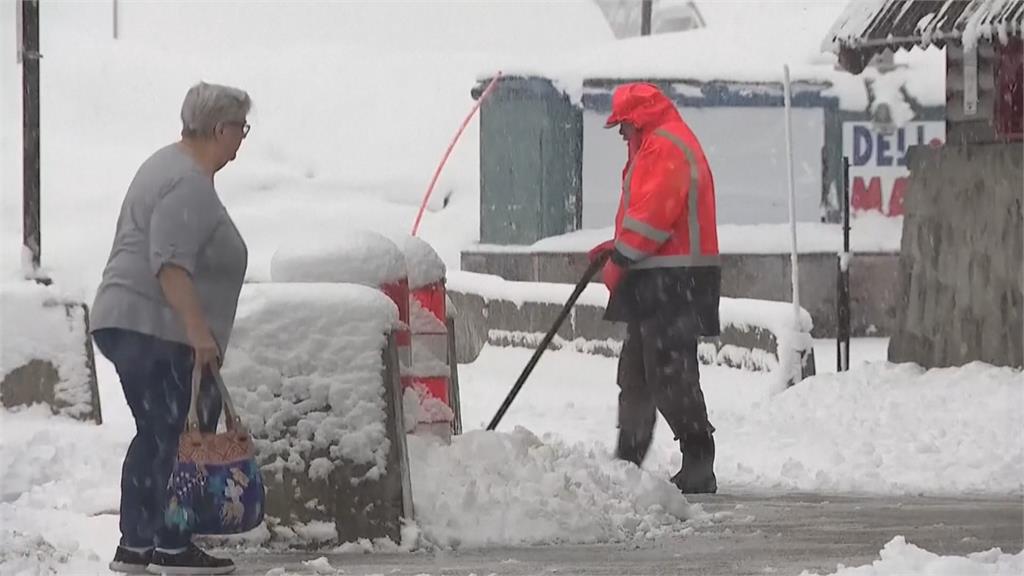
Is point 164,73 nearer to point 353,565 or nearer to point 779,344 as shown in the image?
point 779,344

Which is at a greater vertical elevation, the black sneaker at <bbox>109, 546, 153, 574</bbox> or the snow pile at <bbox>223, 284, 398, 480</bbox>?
the snow pile at <bbox>223, 284, 398, 480</bbox>

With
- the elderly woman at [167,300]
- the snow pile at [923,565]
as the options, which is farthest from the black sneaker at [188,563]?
the snow pile at [923,565]

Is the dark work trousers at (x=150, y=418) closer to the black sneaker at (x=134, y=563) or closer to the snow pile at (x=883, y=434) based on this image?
the black sneaker at (x=134, y=563)

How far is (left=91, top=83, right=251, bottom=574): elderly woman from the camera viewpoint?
228 inches

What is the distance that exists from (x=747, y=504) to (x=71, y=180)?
26621 millimetres

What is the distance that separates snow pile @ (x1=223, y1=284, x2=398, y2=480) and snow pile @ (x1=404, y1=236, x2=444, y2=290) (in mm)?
1381

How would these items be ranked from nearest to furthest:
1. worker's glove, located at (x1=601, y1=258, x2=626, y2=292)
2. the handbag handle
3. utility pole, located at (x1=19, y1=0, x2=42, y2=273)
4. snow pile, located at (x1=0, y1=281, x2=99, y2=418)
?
1. the handbag handle
2. worker's glove, located at (x1=601, y1=258, x2=626, y2=292)
3. snow pile, located at (x1=0, y1=281, x2=99, y2=418)
4. utility pole, located at (x1=19, y1=0, x2=42, y2=273)

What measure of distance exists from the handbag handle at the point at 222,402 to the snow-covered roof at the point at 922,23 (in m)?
7.39

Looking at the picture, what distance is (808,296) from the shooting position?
20344mm

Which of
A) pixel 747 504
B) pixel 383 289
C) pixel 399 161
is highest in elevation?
pixel 399 161

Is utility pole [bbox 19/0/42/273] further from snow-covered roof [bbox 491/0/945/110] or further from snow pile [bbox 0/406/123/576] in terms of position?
snow-covered roof [bbox 491/0/945/110]

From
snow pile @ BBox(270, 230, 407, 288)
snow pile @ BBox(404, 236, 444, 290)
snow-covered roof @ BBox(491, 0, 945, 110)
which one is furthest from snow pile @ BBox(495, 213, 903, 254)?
snow pile @ BBox(270, 230, 407, 288)

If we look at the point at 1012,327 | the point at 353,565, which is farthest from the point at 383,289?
the point at 1012,327

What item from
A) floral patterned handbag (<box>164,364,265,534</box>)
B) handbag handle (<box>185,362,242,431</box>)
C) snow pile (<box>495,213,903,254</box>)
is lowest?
floral patterned handbag (<box>164,364,265,534</box>)
